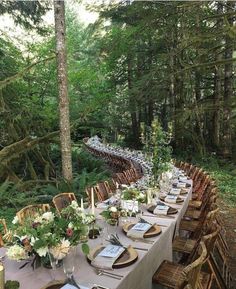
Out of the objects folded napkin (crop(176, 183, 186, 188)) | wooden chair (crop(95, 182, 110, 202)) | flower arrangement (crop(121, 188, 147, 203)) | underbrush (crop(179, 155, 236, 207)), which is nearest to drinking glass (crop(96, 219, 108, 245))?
flower arrangement (crop(121, 188, 147, 203))

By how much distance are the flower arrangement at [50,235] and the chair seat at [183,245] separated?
1802mm

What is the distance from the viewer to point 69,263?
2617 mm

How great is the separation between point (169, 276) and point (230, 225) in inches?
142

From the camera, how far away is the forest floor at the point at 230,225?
514 centimetres

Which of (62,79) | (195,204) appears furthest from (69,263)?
(62,79)

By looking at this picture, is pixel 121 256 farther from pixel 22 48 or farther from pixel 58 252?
pixel 22 48

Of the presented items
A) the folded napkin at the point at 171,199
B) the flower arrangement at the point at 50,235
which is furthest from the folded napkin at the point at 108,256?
the folded napkin at the point at 171,199

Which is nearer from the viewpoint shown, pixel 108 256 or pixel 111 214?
pixel 108 256

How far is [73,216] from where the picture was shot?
113 inches

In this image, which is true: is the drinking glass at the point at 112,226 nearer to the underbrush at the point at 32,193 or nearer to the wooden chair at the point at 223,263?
the wooden chair at the point at 223,263

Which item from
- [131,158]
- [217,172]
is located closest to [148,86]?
[131,158]

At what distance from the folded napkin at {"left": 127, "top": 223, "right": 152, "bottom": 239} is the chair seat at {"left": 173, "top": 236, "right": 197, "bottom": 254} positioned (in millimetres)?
852

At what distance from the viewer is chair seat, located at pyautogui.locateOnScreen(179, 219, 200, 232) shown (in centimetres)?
508

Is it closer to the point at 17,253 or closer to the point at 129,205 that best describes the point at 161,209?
the point at 129,205
